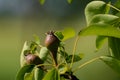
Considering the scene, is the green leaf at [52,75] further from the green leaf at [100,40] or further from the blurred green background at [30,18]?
the blurred green background at [30,18]

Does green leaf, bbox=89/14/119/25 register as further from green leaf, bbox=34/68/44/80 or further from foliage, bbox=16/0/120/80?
green leaf, bbox=34/68/44/80

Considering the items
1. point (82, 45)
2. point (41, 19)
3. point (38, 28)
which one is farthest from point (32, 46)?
point (41, 19)

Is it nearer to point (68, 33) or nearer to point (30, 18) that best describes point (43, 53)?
point (68, 33)

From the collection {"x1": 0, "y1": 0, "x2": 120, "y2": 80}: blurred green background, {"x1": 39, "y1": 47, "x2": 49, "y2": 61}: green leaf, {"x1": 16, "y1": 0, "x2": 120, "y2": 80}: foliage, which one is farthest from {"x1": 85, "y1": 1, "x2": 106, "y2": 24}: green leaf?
{"x1": 0, "y1": 0, "x2": 120, "y2": 80}: blurred green background

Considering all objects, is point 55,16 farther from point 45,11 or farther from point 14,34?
point 14,34

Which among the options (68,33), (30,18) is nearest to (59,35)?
(68,33)

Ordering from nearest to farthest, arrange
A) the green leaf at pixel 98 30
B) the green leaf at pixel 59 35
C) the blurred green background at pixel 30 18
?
the green leaf at pixel 98 30, the green leaf at pixel 59 35, the blurred green background at pixel 30 18

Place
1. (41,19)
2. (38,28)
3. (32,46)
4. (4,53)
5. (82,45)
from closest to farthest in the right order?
1. (32,46)
2. (82,45)
3. (4,53)
4. (38,28)
5. (41,19)

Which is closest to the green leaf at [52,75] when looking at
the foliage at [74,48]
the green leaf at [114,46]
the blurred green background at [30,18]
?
the foliage at [74,48]
